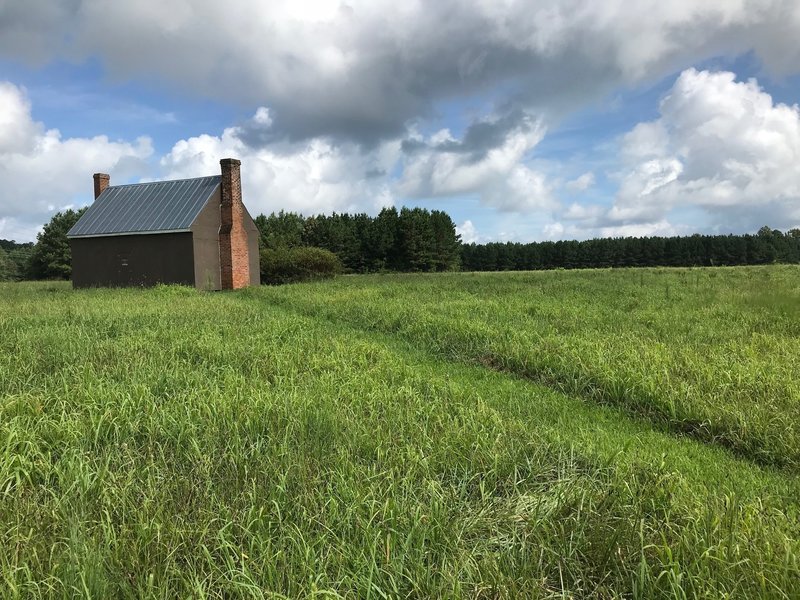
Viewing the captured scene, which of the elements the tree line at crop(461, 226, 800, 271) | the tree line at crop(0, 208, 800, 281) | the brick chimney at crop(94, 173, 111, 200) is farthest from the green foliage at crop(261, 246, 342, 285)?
the tree line at crop(461, 226, 800, 271)

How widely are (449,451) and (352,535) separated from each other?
1.48 metres

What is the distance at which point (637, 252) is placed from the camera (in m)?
97.1

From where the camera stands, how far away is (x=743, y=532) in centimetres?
318

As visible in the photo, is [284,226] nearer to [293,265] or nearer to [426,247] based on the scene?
[426,247]

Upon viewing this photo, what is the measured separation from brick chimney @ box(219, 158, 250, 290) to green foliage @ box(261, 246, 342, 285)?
885 centimetres

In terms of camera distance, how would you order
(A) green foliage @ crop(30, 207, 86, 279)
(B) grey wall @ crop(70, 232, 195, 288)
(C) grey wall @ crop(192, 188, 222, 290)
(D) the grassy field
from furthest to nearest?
(A) green foliage @ crop(30, 207, 86, 279) → (B) grey wall @ crop(70, 232, 195, 288) → (C) grey wall @ crop(192, 188, 222, 290) → (D) the grassy field

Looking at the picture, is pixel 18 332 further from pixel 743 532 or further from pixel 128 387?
pixel 743 532

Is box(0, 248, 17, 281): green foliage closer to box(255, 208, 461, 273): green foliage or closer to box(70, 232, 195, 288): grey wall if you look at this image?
box(255, 208, 461, 273): green foliage

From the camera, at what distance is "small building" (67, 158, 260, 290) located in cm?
3041

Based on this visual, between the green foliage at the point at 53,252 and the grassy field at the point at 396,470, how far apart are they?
227 ft

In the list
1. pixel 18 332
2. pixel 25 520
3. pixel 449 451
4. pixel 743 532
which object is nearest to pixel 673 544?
pixel 743 532

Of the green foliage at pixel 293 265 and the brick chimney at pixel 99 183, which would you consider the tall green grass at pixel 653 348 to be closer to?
the green foliage at pixel 293 265

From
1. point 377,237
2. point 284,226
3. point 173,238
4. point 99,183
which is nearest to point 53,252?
point 284,226

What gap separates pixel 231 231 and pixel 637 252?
8632cm
